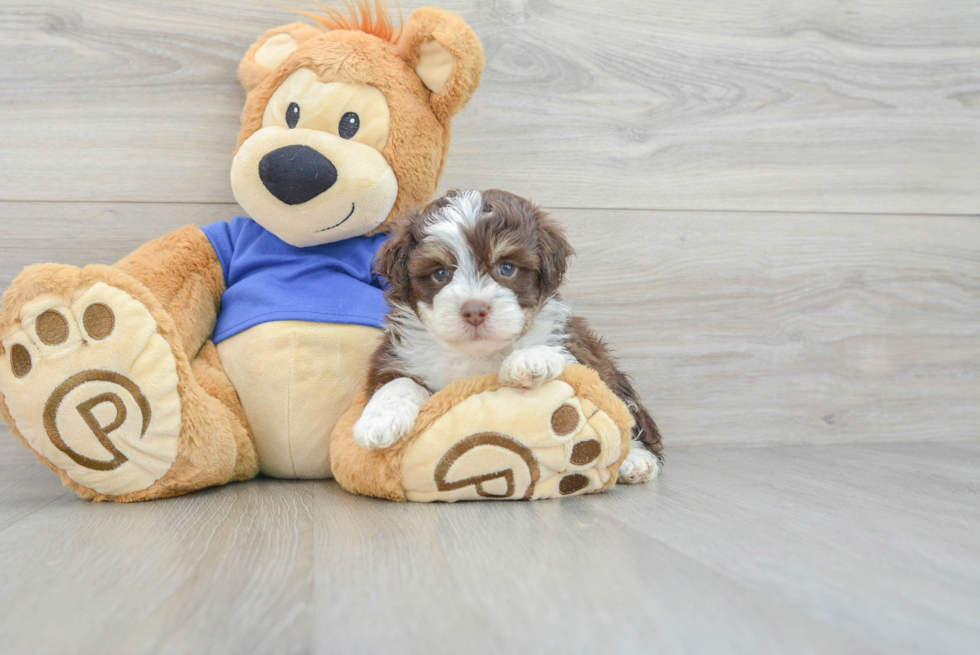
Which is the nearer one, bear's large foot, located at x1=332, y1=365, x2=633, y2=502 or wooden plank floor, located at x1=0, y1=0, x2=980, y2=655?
wooden plank floor, located at x1=0, y1=0, x2=980, y2=655

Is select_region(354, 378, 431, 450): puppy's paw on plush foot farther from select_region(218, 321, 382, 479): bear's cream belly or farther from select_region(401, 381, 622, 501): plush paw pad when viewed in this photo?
select_region(218, 321, 382, 479): bear's cream belly

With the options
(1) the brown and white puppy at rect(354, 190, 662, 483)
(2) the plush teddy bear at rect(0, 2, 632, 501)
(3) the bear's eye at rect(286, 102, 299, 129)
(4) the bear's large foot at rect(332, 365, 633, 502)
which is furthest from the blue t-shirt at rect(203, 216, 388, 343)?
(4) the bear's large foot at rect(332, 365, 633, 502)

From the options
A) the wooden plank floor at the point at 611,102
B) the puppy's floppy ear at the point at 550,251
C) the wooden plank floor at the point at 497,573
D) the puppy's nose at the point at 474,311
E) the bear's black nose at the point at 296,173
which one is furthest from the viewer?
the wooden plank floor at the point at 611,102

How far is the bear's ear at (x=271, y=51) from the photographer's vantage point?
1.64 meters

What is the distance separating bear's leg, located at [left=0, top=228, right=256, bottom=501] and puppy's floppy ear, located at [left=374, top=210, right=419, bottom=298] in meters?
0.43

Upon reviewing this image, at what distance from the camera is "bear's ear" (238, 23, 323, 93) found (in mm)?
1638

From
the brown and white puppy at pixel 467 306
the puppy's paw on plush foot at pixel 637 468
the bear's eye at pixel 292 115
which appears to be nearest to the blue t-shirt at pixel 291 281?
the brown and white puppy at pixel 467 306

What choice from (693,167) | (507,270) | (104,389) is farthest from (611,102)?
(104,389)

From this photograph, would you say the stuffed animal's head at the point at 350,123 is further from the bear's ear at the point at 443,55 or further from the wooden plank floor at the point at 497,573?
the wooden plank floor at the point at 497,573

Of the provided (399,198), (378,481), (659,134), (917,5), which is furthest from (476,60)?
(917,5)

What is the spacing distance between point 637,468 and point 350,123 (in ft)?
3.17

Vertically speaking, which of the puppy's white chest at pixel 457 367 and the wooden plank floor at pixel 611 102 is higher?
the wooden plank floor at pixel 611 102

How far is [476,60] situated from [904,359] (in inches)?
62.7

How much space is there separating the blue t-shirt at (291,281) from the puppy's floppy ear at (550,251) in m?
0.42
